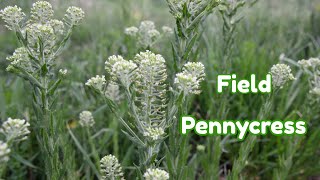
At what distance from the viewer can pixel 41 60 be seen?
5.30ft

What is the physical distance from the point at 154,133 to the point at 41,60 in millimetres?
560

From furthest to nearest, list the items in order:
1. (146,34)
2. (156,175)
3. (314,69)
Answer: (146,34)
(314,69)
(156,175)

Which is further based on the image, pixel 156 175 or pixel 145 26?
pixel 145 26

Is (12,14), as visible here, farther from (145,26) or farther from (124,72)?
(145,26)

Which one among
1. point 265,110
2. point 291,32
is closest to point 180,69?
point 265,110

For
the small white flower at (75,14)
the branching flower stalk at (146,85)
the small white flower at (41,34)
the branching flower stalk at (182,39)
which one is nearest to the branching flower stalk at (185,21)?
the branching flower stalk at (182,39)

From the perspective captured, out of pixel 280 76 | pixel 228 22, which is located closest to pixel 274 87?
pixel 280 76

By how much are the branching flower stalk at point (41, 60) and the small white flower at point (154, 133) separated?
1.34ft

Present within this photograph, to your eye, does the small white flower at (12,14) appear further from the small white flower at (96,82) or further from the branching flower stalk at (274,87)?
the branching flower stalk at (274,87)

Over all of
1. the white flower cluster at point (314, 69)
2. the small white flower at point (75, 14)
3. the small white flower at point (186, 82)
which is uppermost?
the small white flower at point (75, 14)

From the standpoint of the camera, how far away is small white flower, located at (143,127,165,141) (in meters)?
1.43

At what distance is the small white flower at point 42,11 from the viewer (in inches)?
66.5

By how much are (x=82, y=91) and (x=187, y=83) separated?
5.98 ft

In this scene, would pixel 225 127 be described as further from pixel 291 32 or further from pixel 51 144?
pixel 291 32
